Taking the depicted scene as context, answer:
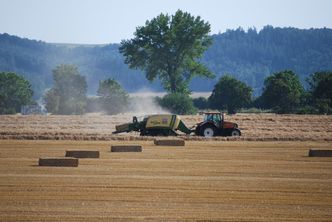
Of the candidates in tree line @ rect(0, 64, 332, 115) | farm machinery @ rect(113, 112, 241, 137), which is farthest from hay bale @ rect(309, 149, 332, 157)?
tree line @ rect(0, 64, 332, 115)

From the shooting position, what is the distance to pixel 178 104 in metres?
79.9

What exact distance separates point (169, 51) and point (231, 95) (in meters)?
12.6

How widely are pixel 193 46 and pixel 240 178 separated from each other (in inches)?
2647

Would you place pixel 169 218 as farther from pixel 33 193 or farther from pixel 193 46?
pixel 193 46

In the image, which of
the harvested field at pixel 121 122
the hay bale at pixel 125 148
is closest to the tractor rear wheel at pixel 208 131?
the harvested field at pixel 121 122

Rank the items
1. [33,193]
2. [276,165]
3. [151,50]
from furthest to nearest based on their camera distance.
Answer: [151,50], [276,165], [33,193]

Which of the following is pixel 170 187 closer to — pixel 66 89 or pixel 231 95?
pixel 231 95

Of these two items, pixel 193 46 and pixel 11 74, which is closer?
pixel 193 46

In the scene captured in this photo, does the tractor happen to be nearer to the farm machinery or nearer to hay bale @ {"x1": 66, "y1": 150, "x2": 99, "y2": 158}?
the farm machinery

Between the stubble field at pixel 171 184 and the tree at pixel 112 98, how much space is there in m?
81.0

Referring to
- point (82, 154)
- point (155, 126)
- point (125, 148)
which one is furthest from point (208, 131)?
point (82, 154)

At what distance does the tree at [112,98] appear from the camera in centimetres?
11596

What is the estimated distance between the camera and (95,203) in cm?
1683

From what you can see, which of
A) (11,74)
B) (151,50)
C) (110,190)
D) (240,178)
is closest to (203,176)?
(240,178)
